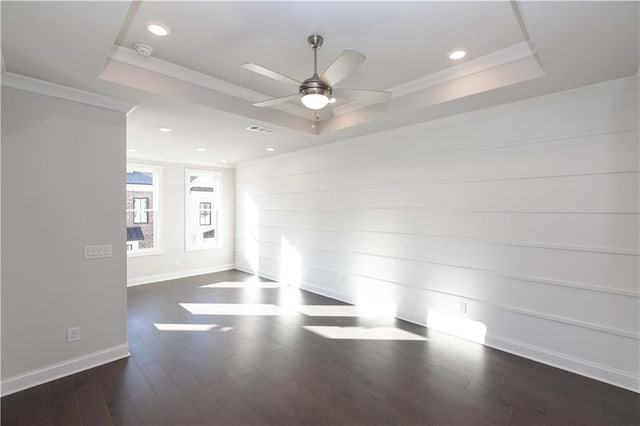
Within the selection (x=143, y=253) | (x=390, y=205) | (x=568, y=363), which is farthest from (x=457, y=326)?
(x=143, y=253)

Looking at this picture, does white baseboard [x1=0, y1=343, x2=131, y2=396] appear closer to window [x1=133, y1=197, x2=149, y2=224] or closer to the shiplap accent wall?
the shiplap accent wall

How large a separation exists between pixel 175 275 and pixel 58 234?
409 centimetres

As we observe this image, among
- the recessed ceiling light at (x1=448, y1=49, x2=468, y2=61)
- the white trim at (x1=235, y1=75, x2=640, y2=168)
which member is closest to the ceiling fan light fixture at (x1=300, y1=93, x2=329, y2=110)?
the recessed ceiling light at (x1=448, y1=49, x2=468, y2=61)

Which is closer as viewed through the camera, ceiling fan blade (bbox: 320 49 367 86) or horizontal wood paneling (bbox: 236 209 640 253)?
ceiling fan blade (bbox: 320 49 367 86)

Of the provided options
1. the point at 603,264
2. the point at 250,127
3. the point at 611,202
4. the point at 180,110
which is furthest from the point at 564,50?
the point at 180,110

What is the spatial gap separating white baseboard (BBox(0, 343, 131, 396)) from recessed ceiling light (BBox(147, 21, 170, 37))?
118 inches

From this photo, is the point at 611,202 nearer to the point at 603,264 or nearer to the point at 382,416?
the point at 603,264

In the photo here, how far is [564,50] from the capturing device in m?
2.17

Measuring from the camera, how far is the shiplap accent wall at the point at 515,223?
2.61 m

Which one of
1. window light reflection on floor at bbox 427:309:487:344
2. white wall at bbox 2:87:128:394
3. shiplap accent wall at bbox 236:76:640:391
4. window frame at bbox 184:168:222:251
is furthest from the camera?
window frame at bbox 184:168:222:251

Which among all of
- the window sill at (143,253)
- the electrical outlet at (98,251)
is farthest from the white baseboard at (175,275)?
the electrical outlet at (98,251)

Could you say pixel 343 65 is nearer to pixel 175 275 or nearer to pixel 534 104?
pixel 534 104

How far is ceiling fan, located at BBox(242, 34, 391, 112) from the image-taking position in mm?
1957

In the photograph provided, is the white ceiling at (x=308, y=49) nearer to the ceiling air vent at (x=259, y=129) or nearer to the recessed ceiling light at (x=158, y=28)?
the recessed ceiling light at (x=158, y=28)
